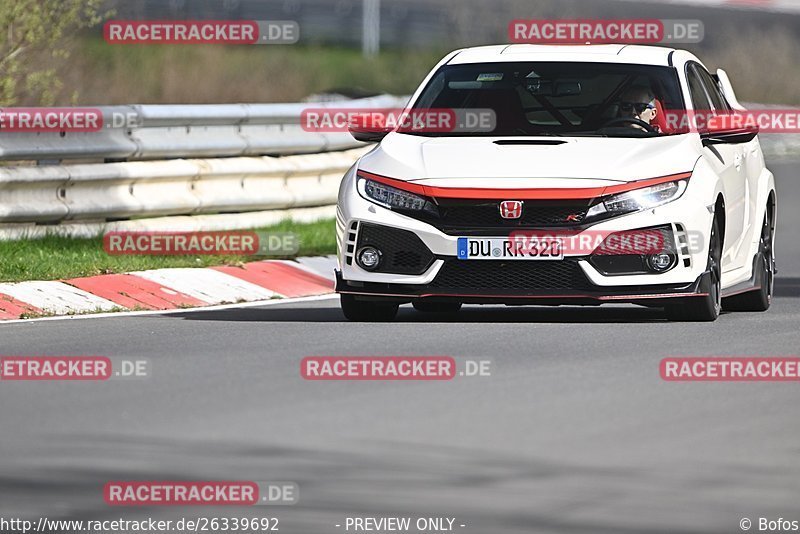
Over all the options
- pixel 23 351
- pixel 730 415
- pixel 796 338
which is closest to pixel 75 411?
pixel 23 351

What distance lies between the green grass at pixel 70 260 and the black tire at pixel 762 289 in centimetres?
375

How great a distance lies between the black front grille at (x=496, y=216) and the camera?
1195 cm

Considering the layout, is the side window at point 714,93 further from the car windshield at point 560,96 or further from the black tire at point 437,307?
the black tire at point 437,307

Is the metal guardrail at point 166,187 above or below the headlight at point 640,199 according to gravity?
above

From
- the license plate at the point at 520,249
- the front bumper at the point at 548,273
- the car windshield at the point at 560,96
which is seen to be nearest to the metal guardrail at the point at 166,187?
the car windshield at the point at 560,96

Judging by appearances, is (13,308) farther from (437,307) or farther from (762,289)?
(762,289)

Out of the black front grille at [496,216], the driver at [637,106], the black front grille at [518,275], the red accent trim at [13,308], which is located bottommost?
the red accent trim at [13,308]

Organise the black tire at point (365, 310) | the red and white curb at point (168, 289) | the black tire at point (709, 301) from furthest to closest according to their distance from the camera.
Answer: the red and white curb at point (168, 289) < the black tire at point (365, 310) < the black tire at point (709, 301)

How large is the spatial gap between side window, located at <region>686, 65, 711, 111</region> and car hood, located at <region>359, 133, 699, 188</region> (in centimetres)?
78

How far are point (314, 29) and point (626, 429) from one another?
3556cm

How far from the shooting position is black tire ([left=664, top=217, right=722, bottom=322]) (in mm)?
12297

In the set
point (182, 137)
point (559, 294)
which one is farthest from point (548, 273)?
point (182, 137)

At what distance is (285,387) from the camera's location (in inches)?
380

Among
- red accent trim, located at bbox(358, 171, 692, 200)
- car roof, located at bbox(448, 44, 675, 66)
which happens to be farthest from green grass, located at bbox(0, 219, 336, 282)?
red accent trim, located at bbox(358, 171, 692, 200)
